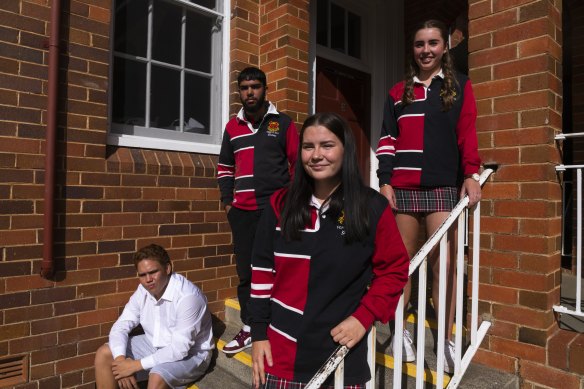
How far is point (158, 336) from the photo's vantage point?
2971mm

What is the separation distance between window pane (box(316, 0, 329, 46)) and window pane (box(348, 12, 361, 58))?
435mm

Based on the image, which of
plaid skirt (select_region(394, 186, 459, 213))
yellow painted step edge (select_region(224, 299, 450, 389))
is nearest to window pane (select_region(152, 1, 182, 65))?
plaid skirt (select_region(394, 186, 459, 213))

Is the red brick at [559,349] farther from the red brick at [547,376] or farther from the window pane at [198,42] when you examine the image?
the window pane at [198,42]

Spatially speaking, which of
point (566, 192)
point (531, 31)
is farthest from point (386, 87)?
point (531, 31)

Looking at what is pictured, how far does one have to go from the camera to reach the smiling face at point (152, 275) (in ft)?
9.46

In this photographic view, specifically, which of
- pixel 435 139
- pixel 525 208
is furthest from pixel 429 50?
pixel 525 208

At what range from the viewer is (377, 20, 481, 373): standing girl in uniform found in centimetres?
231

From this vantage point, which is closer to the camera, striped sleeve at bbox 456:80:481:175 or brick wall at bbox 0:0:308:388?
striped sleeve at bbox 456:80:481:175

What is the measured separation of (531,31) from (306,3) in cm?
220

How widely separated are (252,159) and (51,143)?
1301 millimetres

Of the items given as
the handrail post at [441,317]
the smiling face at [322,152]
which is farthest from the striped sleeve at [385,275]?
the handrail post at [441,317]

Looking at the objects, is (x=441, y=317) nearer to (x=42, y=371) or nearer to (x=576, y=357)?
(x=576, y=357)

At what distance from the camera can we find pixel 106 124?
3.13 meters

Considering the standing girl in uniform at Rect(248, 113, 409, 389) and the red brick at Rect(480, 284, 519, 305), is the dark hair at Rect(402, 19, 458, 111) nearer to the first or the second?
the standing girl in uniform at Rect(248, 113, 409, 389)
